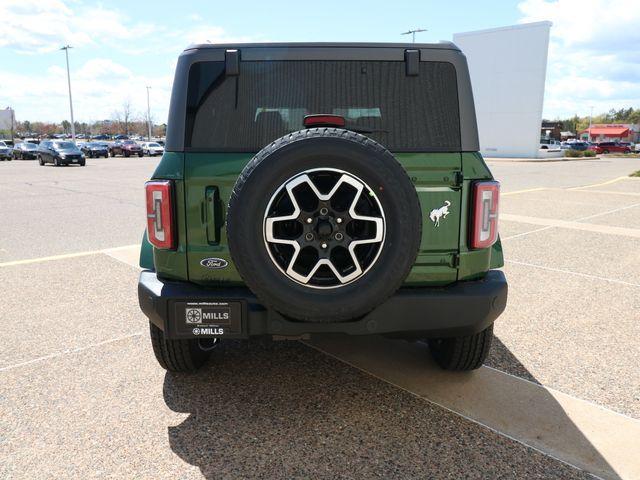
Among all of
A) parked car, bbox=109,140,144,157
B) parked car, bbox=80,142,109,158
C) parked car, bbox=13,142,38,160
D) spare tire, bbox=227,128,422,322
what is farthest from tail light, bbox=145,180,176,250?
parked car, bbox=109,140,144,157

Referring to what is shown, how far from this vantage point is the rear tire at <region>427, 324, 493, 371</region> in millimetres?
3334

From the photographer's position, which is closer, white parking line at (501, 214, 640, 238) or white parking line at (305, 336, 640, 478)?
white parking line at (305, 336, 640, 478)

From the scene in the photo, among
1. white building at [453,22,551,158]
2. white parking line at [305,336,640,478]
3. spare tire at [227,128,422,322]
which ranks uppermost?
white building at [453,22,551,158]

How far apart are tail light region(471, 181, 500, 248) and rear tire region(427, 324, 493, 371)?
23.9 inches

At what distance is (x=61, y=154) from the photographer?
28.9 metres

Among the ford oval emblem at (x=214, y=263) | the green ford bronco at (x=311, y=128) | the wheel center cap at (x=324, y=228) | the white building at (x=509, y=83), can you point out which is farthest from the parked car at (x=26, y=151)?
the wheel center cap at (x=324, y=228)

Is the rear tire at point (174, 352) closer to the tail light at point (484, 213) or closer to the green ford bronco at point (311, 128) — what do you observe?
the green ford bronco at point (311, 128)

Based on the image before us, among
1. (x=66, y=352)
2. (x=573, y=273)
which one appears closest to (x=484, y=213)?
(x=66, y=352)

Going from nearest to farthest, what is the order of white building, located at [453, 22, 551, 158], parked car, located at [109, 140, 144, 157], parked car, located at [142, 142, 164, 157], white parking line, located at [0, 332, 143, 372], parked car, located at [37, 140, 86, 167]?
1. white parking line, located at [0, 332, 143, 372]
2. parked car, located at [37, 140, 86, 167]
3. white building, located at [453, 22, 551, 158]
4. parked car, located at [109, 140, 144, 157]
5. parked car, located at [142, 142, 164, 157]

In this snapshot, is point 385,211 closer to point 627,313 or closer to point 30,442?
point 30,442

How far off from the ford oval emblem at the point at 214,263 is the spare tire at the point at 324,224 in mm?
340

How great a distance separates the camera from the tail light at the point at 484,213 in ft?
9.48

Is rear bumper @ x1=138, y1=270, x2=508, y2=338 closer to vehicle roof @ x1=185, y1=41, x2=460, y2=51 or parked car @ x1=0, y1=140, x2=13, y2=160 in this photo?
vehicle roof @ x1=185, y1=41, x2=460, y2=51

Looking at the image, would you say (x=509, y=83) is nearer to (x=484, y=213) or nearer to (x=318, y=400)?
(x=484, y=213)
